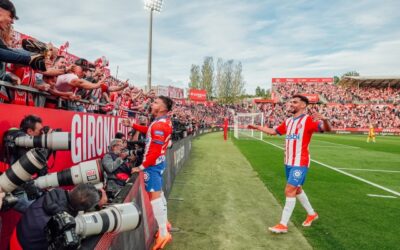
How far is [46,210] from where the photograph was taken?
248 centimetres

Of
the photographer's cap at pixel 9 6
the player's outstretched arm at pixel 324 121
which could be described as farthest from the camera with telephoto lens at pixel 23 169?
the player's outstretched arm at pixel 324 121

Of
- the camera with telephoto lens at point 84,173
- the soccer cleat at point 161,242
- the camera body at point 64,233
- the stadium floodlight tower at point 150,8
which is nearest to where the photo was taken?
the camera body at point 64,233

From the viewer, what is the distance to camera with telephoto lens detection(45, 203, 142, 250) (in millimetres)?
1886

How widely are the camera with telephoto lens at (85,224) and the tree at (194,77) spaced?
7468 cm

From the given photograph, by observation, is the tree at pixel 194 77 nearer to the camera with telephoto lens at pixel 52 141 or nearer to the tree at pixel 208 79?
the tree at pixel 208 79

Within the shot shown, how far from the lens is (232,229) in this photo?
546cm

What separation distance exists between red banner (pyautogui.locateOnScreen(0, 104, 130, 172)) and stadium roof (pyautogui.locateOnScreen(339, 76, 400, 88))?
62288mm

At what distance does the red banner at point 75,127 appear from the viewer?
3428 mm

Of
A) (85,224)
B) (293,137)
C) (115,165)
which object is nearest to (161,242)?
(115,165)

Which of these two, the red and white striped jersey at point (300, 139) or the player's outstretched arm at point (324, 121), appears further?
the red and white striped jersey at point (300, 139)

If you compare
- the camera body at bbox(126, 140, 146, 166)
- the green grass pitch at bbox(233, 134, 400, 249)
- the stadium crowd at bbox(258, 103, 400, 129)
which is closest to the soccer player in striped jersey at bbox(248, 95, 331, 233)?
the green grass pitch at bbox(233, 134, 400, 249)

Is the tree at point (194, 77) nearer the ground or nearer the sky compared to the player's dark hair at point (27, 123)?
nearer the sky

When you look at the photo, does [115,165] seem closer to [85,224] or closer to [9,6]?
[9,6]

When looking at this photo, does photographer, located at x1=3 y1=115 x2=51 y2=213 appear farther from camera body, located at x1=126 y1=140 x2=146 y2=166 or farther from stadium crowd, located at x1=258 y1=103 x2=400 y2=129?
stadium crowd, located at x1=258 y1=103 x2=400 y2=129
